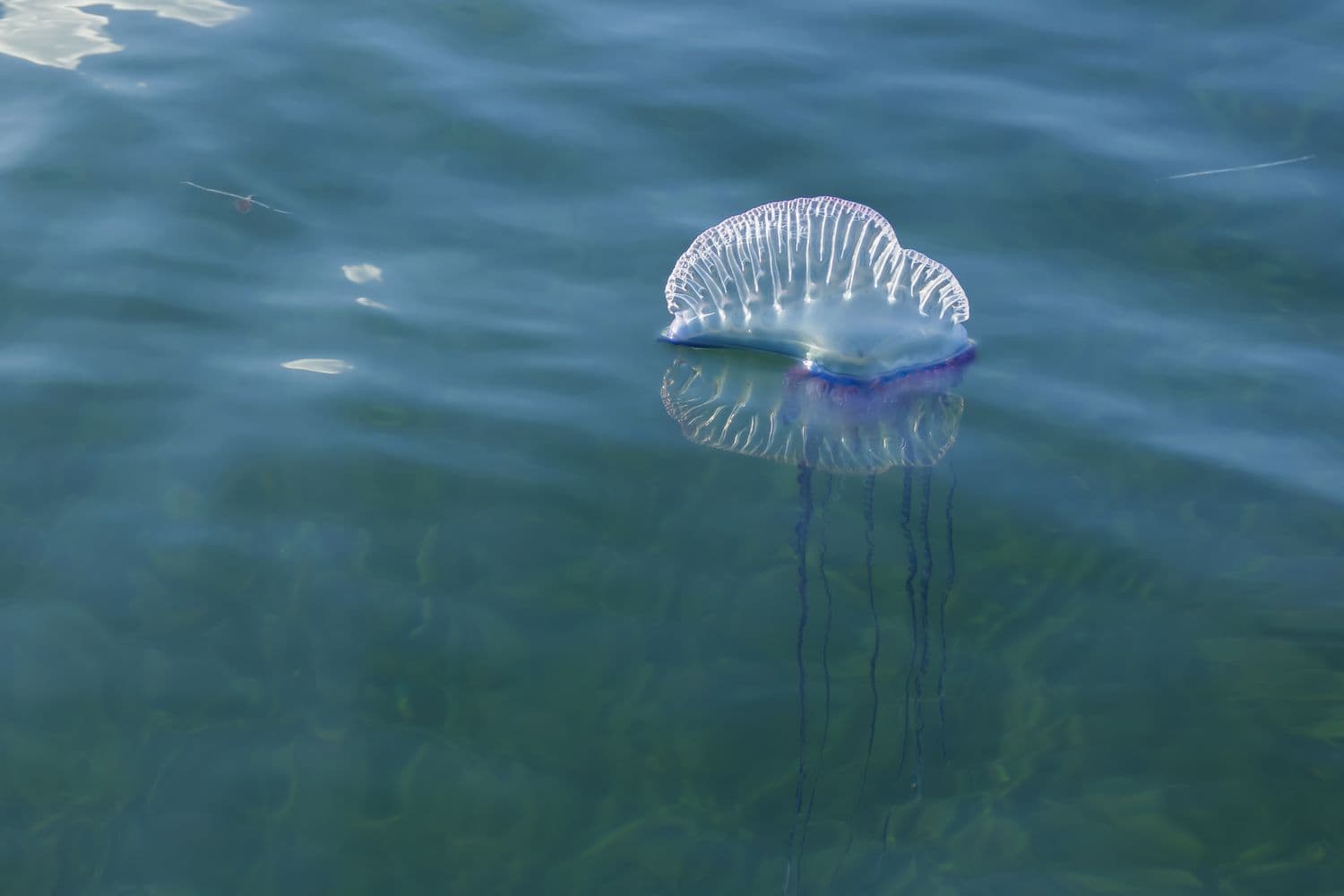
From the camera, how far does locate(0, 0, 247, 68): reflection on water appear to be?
6.64 metres


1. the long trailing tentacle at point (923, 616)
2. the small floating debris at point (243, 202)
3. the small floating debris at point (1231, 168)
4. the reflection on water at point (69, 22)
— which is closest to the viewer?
the long trailing tentacle at point (923, 616)

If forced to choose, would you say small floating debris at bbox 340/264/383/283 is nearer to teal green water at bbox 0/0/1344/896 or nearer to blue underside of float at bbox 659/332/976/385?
teal green water at bbox 0/0/1344/896

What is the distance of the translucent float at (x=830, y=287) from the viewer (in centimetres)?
493

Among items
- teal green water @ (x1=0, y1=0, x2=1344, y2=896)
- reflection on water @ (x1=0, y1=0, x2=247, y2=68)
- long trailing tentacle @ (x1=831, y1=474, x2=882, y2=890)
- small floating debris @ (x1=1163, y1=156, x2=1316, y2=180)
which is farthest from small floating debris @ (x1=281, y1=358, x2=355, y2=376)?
small floating debris @ (x1=1163, y1=156, x2=1316, y2=180)

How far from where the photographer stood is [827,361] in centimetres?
501

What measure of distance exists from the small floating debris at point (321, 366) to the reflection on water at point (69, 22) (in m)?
2.47

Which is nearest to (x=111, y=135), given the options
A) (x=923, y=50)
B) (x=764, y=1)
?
(x=764, y=1)

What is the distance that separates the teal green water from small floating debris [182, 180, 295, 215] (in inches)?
1.5

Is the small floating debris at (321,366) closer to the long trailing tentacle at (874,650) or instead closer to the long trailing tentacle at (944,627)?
the long trailing tentacle at (874,650)

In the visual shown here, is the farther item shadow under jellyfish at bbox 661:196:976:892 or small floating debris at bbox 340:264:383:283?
small floating debris at bbox 340:264:383:283

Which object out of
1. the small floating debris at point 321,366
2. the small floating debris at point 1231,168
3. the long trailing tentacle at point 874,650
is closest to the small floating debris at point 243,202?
the small floating debris at point 321,366

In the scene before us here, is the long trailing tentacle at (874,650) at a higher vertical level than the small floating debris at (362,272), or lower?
lower

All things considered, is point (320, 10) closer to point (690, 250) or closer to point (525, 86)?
point (525, 86)

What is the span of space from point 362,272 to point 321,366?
556 mm
